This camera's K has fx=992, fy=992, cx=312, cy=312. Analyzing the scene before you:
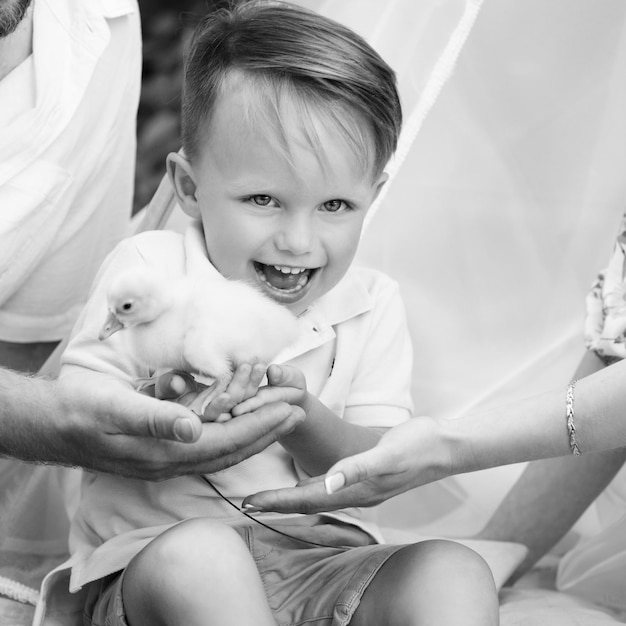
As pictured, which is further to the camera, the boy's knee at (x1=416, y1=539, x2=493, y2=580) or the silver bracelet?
the silver bracelet

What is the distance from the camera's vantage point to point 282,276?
62.1 inches

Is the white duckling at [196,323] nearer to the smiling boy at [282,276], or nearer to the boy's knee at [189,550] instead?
the smiling boy at [282,276]

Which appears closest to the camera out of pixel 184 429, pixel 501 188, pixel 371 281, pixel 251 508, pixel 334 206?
pixel 184 429

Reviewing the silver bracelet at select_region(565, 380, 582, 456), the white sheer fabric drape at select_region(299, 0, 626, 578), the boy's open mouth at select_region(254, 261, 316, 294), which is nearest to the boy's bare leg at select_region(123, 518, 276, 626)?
the boy's open mouth at select_region(254, 261, 316, 294)

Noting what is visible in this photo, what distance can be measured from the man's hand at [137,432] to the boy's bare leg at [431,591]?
25 centimetres

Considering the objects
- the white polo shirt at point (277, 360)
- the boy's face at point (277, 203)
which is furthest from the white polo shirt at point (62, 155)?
the boy's face at point (277, 203)

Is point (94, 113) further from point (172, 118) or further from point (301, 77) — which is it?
point (172, 118)

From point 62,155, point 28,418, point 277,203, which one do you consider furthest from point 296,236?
point 62,155

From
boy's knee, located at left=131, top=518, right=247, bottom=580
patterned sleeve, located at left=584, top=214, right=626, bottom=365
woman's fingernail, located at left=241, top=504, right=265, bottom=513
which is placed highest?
patterned sleeve, located at left=584, top=214, right=626, bottom=365

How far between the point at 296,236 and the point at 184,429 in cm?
38

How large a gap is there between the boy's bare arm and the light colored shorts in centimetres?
12

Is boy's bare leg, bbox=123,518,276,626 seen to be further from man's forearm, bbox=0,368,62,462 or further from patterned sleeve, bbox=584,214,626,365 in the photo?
patterned sleeve, bbox=584,214,626,365

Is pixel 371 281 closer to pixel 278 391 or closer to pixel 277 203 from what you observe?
pixel 277 203

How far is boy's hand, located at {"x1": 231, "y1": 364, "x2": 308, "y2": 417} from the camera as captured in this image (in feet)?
4.51
